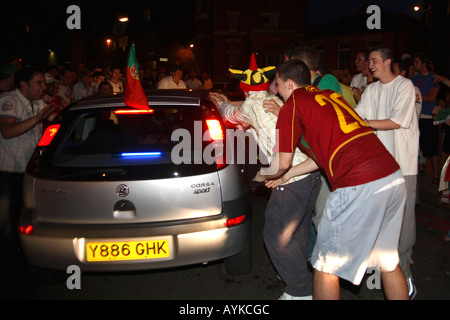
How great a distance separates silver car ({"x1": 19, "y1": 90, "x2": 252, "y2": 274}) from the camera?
2.98 metres

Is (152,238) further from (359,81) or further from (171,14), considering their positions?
(171,14)

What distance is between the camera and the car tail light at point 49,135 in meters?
3.42

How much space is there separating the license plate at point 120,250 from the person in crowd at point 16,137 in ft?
4.98

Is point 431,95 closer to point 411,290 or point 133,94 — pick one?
point 411,290

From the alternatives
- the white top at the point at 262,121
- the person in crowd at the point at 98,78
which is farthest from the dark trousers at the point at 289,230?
the person in crowd at the point at 98,78

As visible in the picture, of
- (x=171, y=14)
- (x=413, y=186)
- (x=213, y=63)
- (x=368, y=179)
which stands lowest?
(x=413, y=186)

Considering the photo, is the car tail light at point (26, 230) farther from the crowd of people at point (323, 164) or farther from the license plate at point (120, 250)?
the crowd of people at point (323, 164)

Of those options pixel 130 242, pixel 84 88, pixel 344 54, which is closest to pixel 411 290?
pixel 130 242

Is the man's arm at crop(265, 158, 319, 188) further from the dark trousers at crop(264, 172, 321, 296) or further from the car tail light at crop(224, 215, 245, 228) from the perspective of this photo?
the car tail light at crop(224, 215, 245, 228)

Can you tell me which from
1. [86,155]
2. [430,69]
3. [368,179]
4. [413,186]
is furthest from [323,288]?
[430,69]

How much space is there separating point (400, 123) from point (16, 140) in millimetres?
3650

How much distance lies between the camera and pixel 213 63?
4000 cm

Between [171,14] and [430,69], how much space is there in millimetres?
52235

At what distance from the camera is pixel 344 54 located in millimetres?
40281
